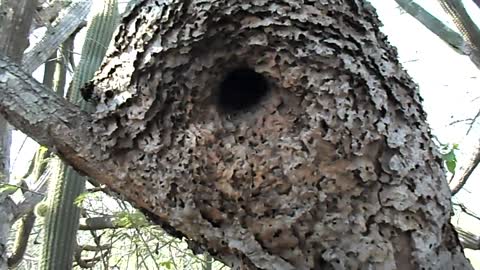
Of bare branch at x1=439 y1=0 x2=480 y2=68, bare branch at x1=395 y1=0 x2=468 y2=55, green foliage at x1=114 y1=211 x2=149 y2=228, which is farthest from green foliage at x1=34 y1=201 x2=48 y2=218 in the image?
bare branch at x1=439 y1=0 x2=480 y2=68

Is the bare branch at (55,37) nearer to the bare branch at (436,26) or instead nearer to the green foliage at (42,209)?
the green foliage at (42,209)

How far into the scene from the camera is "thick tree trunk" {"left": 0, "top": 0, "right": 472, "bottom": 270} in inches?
42.0

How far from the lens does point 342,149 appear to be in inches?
41.9

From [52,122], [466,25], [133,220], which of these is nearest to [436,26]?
[466,25]

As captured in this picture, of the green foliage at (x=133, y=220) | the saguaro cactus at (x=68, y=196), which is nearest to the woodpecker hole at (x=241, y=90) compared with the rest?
the green foliage at (x=133, y=220)

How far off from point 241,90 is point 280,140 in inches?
5.1

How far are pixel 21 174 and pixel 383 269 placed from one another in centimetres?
361

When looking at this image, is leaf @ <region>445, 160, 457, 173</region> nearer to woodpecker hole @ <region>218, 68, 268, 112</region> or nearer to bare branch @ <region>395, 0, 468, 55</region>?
bare branch @ <region>395, 0, 468, 55</region>

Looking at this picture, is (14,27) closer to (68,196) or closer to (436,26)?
(68,196)

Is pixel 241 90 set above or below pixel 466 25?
above

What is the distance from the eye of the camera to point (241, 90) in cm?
117

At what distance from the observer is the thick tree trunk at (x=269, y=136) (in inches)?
42.0

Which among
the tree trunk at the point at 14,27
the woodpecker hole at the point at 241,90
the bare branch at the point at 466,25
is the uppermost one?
the tree trunk at the point at 14,27

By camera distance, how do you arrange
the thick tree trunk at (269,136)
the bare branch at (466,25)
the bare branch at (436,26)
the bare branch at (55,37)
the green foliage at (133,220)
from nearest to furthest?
the thick tree trunk at (269,136)
the green foliage at (133,220)
the bare branch at (466,25)
the bare branch at (436,26)
the bare branch at (55,37)
